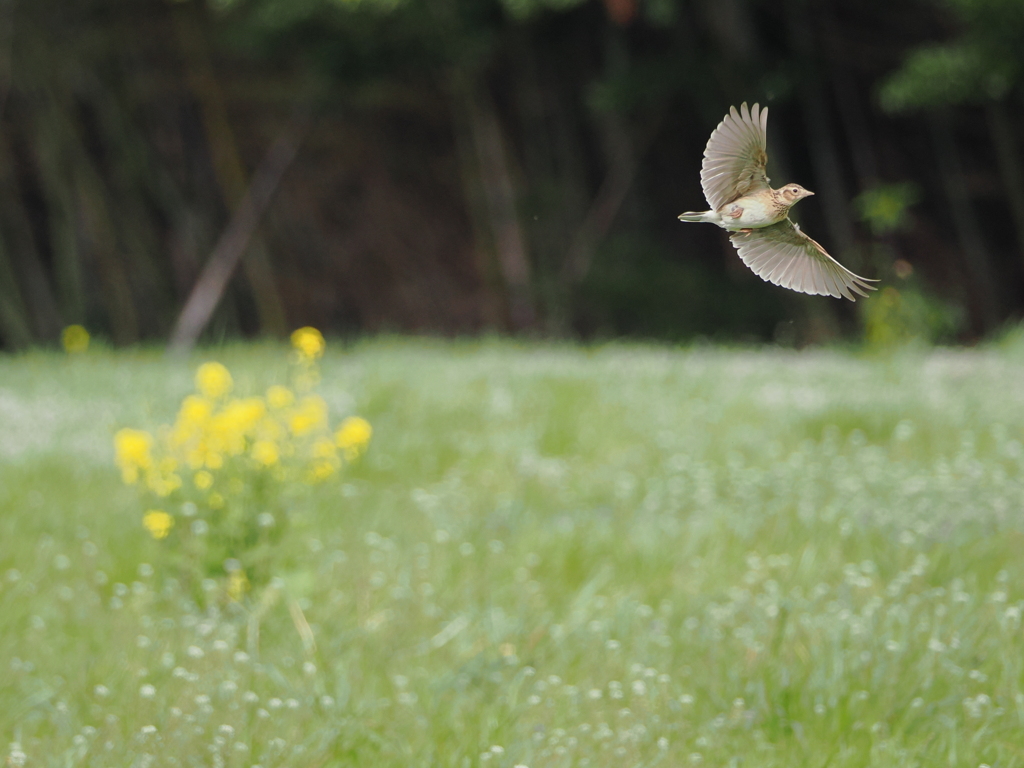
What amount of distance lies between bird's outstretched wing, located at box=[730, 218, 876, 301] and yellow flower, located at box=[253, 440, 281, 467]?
2.22 m

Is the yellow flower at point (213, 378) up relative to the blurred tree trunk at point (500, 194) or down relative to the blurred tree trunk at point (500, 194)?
down

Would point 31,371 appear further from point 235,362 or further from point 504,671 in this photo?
point 504,671

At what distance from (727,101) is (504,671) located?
833 cm

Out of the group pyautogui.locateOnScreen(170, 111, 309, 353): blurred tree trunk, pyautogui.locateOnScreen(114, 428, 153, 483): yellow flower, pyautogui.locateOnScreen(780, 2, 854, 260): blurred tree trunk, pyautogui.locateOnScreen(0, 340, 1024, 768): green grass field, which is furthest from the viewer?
pyautogui.locateOnScreen(780, 2, 854, 260): blurred tree trunk

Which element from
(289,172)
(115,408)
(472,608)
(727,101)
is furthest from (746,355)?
(289,172)

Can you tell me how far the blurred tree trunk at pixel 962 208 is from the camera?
1127cm

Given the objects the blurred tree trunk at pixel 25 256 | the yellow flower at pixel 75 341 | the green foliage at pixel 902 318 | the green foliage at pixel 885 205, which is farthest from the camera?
the blurred tree trunk at pixel 25 256

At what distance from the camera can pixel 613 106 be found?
991 cm

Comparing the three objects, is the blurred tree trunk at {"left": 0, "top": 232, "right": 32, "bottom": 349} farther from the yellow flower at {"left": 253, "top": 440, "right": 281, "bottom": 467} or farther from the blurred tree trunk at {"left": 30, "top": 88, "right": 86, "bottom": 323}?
the yellow flower at {"left": 253, "top": 440, "right": 281, "bottom": 467}

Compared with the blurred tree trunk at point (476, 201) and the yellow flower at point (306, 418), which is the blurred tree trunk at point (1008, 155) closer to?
the blurred tree trunk at point (476, 201)

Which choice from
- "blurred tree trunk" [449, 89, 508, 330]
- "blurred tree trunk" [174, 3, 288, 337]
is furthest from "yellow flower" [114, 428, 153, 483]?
"blurred tree trunk" [449, 89, 508, 330]

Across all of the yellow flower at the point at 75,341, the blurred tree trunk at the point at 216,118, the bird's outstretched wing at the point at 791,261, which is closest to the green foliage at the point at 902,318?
the yellow flower at the point at 75,341

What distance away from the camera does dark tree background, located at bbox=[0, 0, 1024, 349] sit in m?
10.2

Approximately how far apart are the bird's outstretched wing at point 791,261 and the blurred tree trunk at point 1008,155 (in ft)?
34.5
